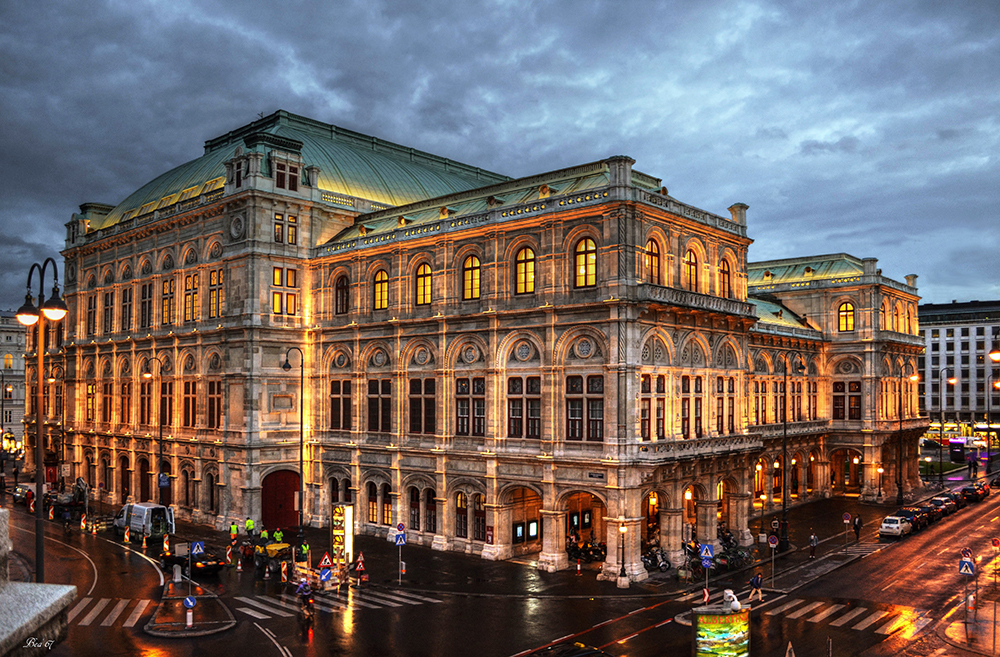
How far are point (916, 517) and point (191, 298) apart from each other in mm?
55194

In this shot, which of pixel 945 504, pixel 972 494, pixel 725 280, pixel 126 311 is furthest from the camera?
pixel 972 494

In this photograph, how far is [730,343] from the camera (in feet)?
160

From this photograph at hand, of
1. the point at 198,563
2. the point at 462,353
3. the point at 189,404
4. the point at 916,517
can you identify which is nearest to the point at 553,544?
the point at 462,353

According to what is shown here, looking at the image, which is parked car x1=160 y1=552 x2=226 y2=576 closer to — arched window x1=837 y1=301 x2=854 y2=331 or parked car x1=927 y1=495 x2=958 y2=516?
parked car x1=927 y1=495 x2=958 y2=516

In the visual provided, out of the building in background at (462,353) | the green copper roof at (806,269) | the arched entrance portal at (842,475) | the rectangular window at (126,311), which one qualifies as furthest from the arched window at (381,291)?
the arched entrance portal at (842,475)

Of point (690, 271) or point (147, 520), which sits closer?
point (690, 271)

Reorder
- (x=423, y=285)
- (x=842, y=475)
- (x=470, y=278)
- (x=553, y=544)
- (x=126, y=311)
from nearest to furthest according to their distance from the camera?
(x=553, y=544) < (x=470, y=278) < (x=423, y=285) < (x=126, y=311) < (x=842, y=475)

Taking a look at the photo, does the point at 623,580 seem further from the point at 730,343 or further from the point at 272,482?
the point at 272,482

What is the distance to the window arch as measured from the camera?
48.4 m

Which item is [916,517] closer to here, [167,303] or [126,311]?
[167,303]

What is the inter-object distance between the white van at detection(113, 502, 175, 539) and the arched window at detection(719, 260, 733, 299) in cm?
3746

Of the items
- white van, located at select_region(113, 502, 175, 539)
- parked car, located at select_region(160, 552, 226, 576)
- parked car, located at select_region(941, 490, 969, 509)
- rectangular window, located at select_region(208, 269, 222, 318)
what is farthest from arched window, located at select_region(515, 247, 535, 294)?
parked car, located at select_region(941, 490, 969, 509)

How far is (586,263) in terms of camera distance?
141ft

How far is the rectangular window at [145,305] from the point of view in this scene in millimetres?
65500
